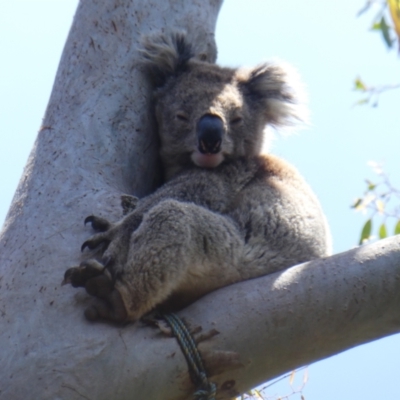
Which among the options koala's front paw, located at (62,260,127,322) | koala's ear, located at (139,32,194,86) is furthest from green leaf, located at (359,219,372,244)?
koala's front paw, located at (62,260,127,322)

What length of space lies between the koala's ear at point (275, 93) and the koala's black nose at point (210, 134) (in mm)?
590

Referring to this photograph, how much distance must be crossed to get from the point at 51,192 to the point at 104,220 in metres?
0.28

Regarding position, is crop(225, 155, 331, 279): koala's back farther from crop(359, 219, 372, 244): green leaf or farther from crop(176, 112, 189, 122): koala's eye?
crop(359, 219, 372, 244): green leaf

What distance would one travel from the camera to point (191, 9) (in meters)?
3.74

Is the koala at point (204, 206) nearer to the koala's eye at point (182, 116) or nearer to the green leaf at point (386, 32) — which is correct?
the koala's eye at point (182, 116)

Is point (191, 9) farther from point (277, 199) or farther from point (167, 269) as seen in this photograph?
point (167, 269)

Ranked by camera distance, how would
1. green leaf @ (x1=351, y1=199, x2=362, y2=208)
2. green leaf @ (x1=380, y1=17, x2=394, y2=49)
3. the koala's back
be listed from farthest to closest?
1. green leaf @ (x1=351, y1=199, x2=362, y2=208)
2. green leaf @ (x1=380, y1=17, x2=394, y2=49)
3. the koala's back

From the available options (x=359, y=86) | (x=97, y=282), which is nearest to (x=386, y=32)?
(x=359, y=86)

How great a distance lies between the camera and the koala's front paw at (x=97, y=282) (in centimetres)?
238

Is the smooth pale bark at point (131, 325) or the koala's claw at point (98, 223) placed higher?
the koala's claw at point (98, 223)

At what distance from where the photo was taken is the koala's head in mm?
3424

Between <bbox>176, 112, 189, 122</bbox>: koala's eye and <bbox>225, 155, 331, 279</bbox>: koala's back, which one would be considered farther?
<bbox>176, 112, 189, 122</bbox>: koala's eye

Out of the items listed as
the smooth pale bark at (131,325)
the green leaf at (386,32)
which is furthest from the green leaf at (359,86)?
the smooth pale bark at (131,325)

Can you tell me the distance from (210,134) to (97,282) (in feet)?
3.84
